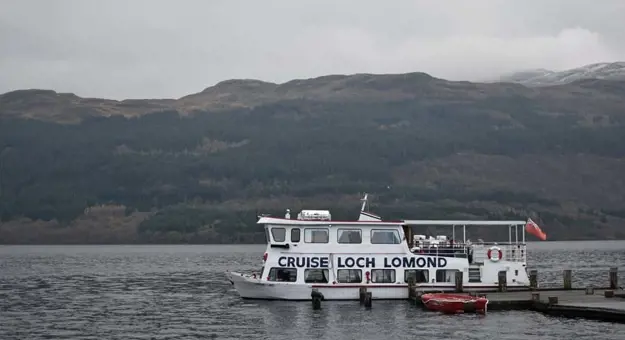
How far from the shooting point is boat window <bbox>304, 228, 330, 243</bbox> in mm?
71938

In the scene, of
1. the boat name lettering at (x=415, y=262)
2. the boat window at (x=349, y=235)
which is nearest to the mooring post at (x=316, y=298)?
the boat window at (x=349, y=235)

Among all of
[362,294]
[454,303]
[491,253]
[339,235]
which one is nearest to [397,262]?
[362,294]

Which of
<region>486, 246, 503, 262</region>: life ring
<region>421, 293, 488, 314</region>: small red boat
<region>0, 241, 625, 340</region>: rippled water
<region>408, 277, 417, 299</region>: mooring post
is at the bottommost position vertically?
<region>0, 241, 625, 340</region>: rippled water

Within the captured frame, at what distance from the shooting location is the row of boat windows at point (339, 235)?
71875 mm

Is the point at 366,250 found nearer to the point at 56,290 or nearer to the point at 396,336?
the point at 396,336

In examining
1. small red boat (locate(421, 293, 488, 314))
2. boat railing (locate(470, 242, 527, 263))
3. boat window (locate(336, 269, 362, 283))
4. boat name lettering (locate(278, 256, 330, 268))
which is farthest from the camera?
boat railing (locate(470, 242, 527, 263))

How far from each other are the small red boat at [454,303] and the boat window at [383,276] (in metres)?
4.03

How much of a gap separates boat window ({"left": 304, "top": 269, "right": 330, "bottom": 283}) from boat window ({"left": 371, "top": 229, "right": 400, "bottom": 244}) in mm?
4409

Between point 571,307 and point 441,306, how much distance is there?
9412 millimetres

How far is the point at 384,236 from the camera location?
236 ft

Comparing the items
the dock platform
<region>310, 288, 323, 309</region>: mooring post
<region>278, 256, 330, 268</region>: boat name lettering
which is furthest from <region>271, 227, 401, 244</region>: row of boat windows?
the dock platform

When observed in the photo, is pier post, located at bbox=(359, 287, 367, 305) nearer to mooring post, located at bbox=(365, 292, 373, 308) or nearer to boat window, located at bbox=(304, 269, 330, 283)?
mooring post, located at bbox=(365, 292, 373, 308)

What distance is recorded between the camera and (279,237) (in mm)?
71938

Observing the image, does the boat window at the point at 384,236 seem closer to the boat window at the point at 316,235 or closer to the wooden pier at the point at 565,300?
the boat window at the point at 316,235
